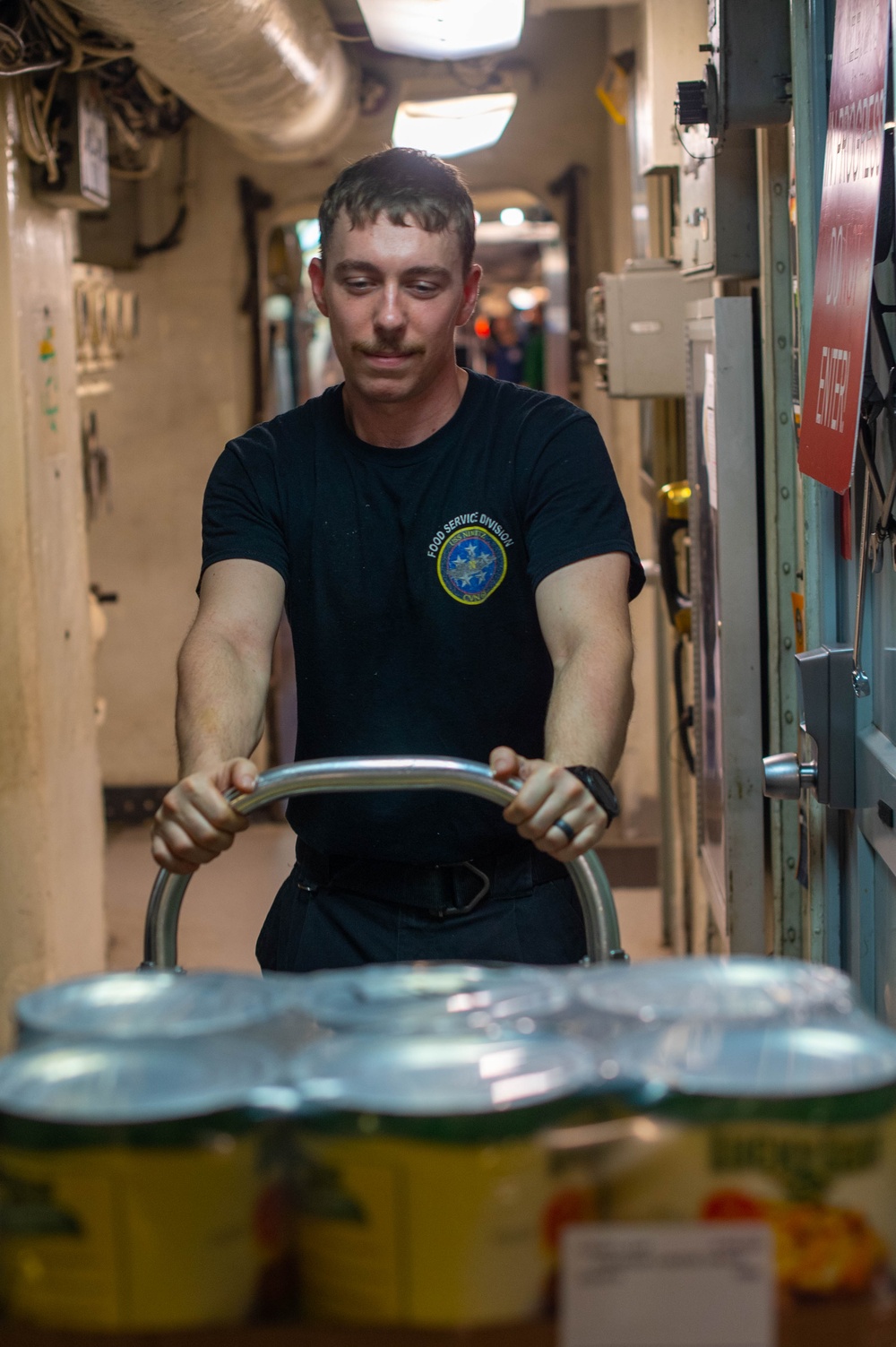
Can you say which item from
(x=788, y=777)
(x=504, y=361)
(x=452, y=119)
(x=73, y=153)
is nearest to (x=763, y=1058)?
(x=788, y=777)

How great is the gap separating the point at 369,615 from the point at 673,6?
2.23 meters

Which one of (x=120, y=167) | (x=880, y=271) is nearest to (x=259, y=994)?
(x=880, y=271)

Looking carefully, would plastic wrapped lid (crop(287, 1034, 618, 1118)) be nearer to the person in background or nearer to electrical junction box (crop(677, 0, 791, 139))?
electrical junction box (crop(677, 0, 791, 139))

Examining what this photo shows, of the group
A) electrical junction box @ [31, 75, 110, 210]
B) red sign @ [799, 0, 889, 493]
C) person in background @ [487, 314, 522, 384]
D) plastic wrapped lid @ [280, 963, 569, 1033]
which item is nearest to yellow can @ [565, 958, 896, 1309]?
plastic wrapped lid @ [280, 963, 569, 1033]

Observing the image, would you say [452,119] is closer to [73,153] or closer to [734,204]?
[73,153]

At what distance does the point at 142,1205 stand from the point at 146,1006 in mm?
169

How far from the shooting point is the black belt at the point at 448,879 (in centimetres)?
201

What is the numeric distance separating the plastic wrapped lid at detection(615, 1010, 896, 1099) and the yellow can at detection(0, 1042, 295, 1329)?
223 millimetres

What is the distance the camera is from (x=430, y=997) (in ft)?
3.18

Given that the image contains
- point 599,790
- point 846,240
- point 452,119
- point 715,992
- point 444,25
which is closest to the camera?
point 715,992

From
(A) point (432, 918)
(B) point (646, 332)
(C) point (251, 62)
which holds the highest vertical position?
(C) point (251, 62)

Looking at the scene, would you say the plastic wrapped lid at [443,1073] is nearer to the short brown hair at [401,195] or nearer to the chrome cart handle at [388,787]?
the chrome cart handle at [388,787]

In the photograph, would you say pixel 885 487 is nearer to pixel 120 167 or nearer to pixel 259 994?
pixel 259 994

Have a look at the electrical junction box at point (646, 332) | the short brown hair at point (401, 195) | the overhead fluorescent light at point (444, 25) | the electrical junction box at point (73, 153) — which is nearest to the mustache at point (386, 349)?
the short brown hair at point (401, 195)
